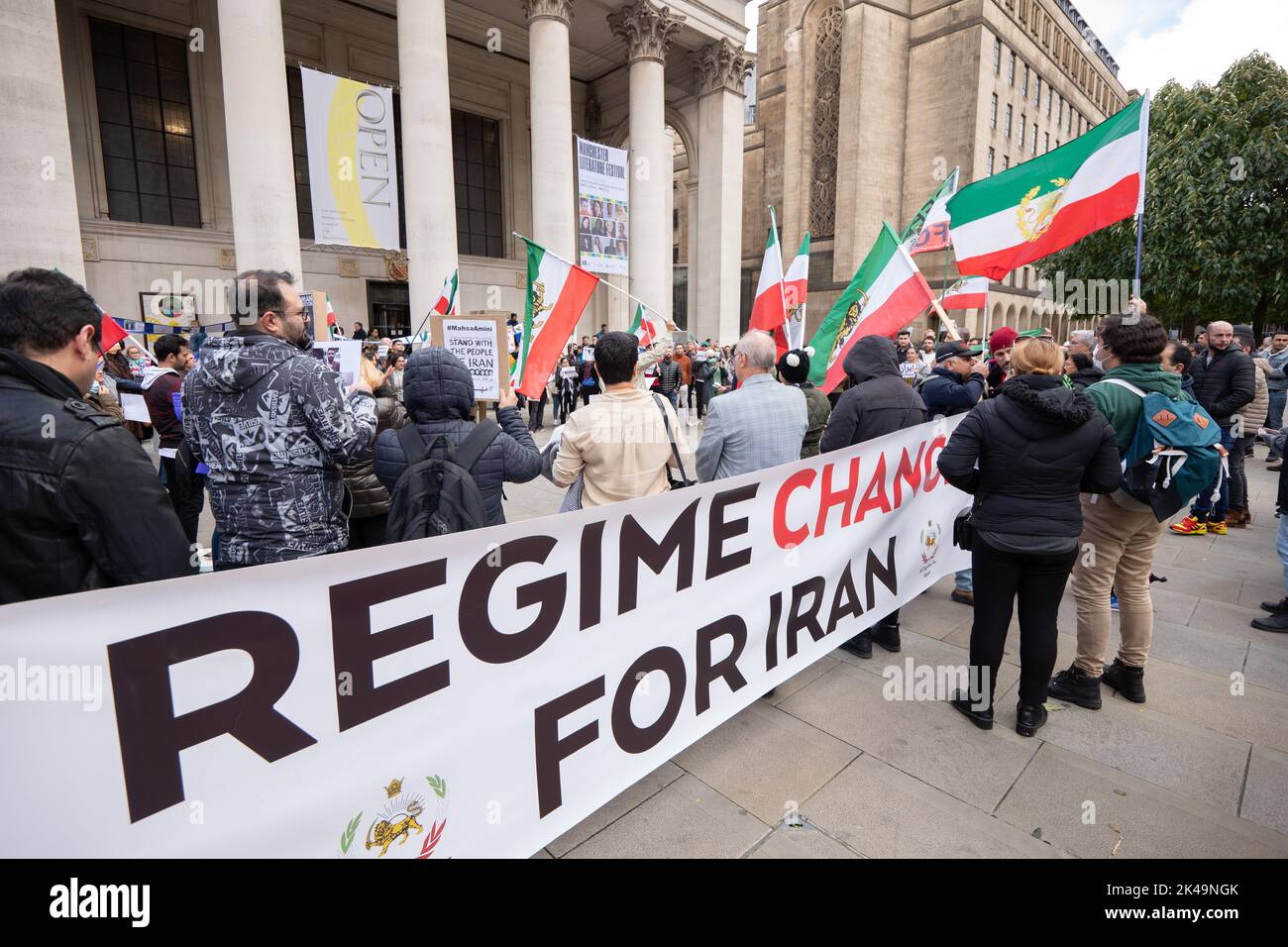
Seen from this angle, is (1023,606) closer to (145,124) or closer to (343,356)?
(343,356)

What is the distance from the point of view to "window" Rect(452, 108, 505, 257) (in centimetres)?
2247

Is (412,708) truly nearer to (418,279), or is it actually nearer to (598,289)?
(418,279)

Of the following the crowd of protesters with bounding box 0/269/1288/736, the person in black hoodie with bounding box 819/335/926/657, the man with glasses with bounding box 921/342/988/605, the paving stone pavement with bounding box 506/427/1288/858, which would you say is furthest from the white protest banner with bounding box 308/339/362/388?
the man with glasses with bounding box 921/342/988/605

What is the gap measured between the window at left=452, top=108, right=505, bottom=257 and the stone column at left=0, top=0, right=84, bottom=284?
1220 centimetres

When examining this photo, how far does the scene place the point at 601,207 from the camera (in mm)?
17000

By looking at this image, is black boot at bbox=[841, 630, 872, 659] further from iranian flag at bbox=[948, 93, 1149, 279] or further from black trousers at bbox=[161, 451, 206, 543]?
black trousers at bbox=[161, 451, 206, 543]

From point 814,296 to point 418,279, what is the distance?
83.9 ft

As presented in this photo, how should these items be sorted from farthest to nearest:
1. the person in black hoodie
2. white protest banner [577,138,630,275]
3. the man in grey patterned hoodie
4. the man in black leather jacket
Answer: white protest banner [577,138,630,275]
the person in black hoodie
the man in grey patterned hoodie
the man in black leather jacket

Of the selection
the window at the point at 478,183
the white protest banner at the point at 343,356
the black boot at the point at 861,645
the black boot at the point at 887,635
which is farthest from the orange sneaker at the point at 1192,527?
the window at the point at 478,183

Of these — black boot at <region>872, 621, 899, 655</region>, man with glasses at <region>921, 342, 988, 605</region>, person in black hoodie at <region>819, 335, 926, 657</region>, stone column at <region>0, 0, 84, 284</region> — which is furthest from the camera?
stone column at <region>0, 0, 84, 284</region>

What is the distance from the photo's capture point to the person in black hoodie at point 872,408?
13.4 ft

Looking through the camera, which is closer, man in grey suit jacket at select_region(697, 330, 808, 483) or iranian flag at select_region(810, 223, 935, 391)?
man in grey suit jacket at select_region(697, 330, 808, 483)

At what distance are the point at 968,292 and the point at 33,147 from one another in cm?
1626
